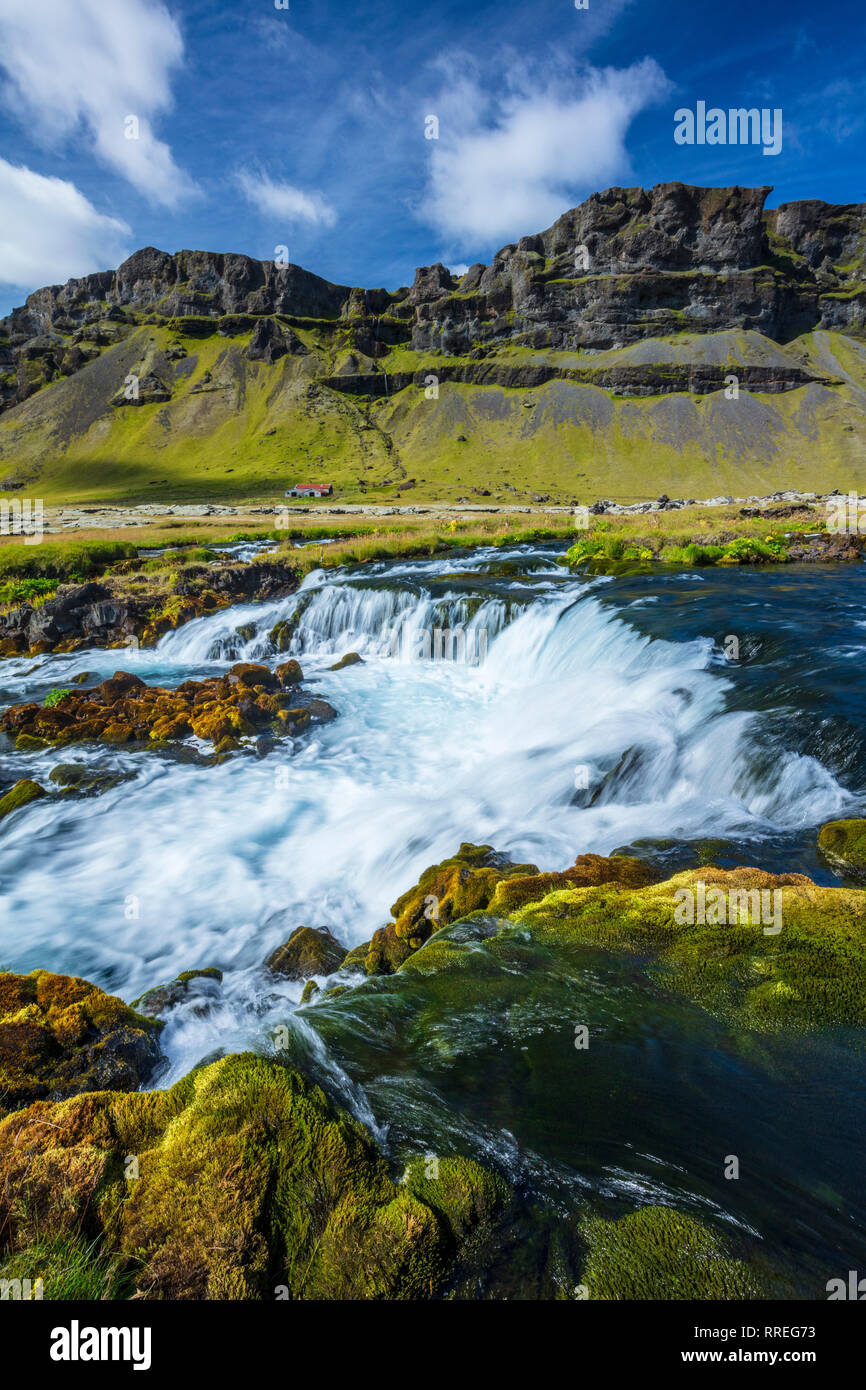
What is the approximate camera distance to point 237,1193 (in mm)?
3281

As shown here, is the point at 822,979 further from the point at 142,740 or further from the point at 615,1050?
the point at 142,740

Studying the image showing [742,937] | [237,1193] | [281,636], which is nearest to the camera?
[237,1193]

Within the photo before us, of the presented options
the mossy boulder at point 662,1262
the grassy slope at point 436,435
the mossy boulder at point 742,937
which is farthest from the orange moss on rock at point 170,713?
the grassy slope at point 436,435

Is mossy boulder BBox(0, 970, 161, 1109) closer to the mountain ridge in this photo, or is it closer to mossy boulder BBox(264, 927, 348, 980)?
mossy boulder BBox(264, 927, 348, 980)

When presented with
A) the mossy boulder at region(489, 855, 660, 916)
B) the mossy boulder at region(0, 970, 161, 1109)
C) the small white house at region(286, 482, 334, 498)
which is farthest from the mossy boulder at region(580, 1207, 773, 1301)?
the small white house at region(286, 482, 334, 498)

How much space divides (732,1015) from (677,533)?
1392 inches

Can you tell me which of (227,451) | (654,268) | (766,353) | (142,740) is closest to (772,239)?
(654,268)

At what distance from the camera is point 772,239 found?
193 metres

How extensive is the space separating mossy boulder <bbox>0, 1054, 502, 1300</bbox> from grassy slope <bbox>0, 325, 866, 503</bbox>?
105 m

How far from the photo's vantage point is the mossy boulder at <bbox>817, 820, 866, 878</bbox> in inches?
326

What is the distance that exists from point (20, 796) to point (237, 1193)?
1373cm

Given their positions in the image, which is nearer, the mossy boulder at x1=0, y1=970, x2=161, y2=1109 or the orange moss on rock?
the mossy boulder at x1=0, y1=970, x2=161, y2=1109

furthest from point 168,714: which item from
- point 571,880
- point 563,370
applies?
point 563,370

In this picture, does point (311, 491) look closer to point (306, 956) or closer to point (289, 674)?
point (289, 674)
